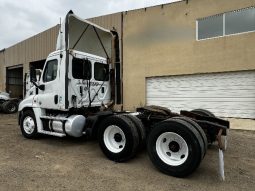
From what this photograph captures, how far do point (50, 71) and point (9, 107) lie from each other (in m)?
12.0

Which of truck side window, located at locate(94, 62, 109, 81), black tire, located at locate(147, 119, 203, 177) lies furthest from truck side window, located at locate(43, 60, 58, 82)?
black tire, located at locate(147, 119, 203, 177)

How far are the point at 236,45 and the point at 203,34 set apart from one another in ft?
5.72

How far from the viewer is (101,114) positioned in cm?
638

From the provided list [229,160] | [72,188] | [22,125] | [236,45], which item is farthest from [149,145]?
[236,45]

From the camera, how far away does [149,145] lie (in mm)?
5086

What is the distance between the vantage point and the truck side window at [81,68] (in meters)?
7.16

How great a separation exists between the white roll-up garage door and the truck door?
25.0 ft

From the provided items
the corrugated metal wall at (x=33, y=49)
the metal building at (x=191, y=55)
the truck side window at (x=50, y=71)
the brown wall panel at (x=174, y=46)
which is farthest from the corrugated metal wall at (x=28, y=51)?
the truck side window at (x=50, y=71)

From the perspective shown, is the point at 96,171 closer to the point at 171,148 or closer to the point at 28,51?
the point at 171,148

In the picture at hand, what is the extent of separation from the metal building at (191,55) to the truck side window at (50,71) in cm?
746

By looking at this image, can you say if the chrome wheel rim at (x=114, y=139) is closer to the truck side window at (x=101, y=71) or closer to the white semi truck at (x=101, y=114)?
the white semi truck at (x=101, y=114)

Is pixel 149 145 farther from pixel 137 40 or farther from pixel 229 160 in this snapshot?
pixel 137 40

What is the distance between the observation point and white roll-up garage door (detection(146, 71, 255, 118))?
11.4 metres

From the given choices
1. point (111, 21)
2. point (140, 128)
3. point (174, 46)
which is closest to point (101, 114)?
point (140, 128)
